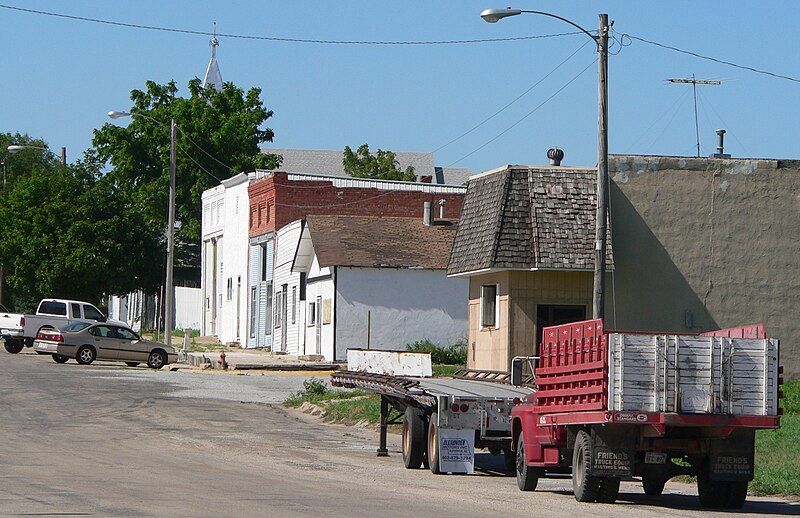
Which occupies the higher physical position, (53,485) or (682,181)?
(682,181)

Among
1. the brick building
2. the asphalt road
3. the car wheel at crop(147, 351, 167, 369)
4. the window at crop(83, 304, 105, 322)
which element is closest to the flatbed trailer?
the asphalt road

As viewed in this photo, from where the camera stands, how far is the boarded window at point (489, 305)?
37.5 metres

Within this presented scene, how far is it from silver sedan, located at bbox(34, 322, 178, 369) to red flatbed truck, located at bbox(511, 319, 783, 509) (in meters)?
31.1

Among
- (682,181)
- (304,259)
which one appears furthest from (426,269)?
(682,181)

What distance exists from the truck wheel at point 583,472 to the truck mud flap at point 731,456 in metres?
1.38

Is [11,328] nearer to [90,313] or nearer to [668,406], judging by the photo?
[90,313]

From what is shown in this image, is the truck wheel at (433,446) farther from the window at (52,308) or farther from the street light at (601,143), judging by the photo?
the window at (52,308)

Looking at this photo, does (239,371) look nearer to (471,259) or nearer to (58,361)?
(58,361)

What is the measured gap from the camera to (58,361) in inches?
1837

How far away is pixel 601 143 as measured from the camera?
Result: 86.5 feet

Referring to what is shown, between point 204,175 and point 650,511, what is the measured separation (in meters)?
Answer: 72.6

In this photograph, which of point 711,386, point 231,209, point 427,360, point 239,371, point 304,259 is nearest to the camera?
point 711,386

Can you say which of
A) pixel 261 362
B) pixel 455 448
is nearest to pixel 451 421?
pixel 455 448

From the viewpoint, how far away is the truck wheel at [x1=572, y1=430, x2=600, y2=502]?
16109 millimetres
